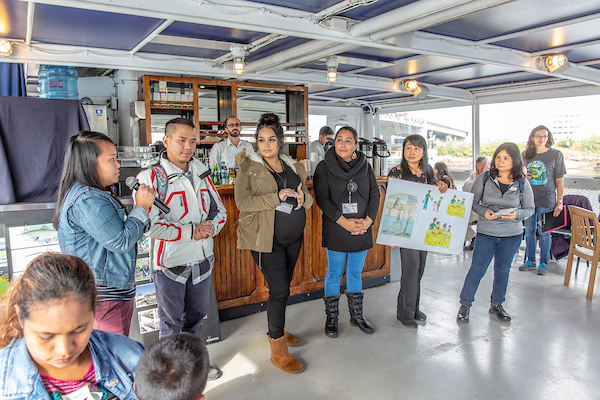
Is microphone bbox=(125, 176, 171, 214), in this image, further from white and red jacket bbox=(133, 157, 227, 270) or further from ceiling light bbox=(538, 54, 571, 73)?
ceiling light bbox=(538, 54, 571, 73)

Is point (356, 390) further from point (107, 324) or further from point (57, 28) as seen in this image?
point (57, 28)

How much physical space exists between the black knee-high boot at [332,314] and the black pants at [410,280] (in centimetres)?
63

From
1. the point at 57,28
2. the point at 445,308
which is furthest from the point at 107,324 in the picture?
the point at 57,28

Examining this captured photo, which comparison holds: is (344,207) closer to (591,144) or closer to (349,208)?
(349,208)

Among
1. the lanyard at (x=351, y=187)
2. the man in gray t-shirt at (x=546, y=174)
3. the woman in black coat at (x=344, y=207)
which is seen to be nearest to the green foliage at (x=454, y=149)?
the man in gray t-shirt at (x=546, y=174)

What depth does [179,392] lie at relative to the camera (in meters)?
0.98

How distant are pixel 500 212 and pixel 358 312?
1.48m

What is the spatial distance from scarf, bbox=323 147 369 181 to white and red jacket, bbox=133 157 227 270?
110cm

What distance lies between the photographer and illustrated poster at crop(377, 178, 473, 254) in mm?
3492

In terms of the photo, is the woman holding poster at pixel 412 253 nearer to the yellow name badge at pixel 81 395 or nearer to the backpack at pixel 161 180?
the backpack at pixel 161 180

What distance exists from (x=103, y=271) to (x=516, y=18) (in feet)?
13.9

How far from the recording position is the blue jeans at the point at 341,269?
3250 mm

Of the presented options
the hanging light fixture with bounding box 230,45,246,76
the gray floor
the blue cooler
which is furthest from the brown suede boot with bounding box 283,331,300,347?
the blue cooler

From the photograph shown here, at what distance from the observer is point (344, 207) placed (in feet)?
10.3
